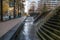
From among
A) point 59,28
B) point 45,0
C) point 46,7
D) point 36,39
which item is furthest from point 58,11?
point 45,0

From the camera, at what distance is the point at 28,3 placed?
5931cm

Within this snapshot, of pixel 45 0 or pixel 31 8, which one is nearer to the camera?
pixel 45 0

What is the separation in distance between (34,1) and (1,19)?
41977mm

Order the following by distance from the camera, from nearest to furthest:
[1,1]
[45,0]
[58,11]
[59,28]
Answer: [59,28] < [58,11] < [1,1] < [45,0]

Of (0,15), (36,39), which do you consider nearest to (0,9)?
(0,15)

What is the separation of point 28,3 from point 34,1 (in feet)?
6.75

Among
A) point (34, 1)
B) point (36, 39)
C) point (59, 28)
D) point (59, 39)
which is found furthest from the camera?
point (34, 1)

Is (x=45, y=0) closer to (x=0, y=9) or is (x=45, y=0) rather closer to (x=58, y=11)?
(x=0, y=9)

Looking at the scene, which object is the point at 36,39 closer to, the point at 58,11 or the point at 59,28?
the point at 59,28

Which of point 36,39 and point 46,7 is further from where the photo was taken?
point 46,7

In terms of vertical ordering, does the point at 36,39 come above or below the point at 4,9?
below

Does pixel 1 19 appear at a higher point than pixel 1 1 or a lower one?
lower

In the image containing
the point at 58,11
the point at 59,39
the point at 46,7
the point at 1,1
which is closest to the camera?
the point at 59,39

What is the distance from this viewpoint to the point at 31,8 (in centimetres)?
5959
